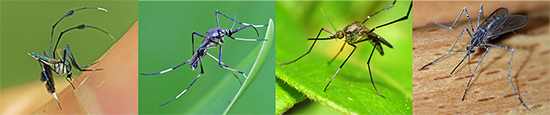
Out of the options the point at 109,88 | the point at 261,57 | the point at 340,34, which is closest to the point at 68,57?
the point at 109,88

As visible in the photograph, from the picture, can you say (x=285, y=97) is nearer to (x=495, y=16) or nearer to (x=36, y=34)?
(x=495, y=16)

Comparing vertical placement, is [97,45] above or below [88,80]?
above

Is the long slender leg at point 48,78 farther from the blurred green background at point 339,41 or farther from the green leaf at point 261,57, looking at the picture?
Result: the blurred green background at point 339,41

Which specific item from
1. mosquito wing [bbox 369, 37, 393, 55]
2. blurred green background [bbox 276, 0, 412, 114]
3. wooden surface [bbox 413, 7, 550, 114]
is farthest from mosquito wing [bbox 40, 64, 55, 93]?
wooden surface [bbox 413, 7, 550, 114]

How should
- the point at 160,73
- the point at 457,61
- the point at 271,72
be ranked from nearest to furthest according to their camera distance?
the point at 457,61 < the point at 160,73 < the point at 271,72

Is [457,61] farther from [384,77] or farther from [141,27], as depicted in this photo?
[141,27]

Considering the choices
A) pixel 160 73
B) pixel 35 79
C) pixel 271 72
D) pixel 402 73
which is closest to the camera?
pixel 35 79

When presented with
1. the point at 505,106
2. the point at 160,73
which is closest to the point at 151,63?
the point at 160,73
